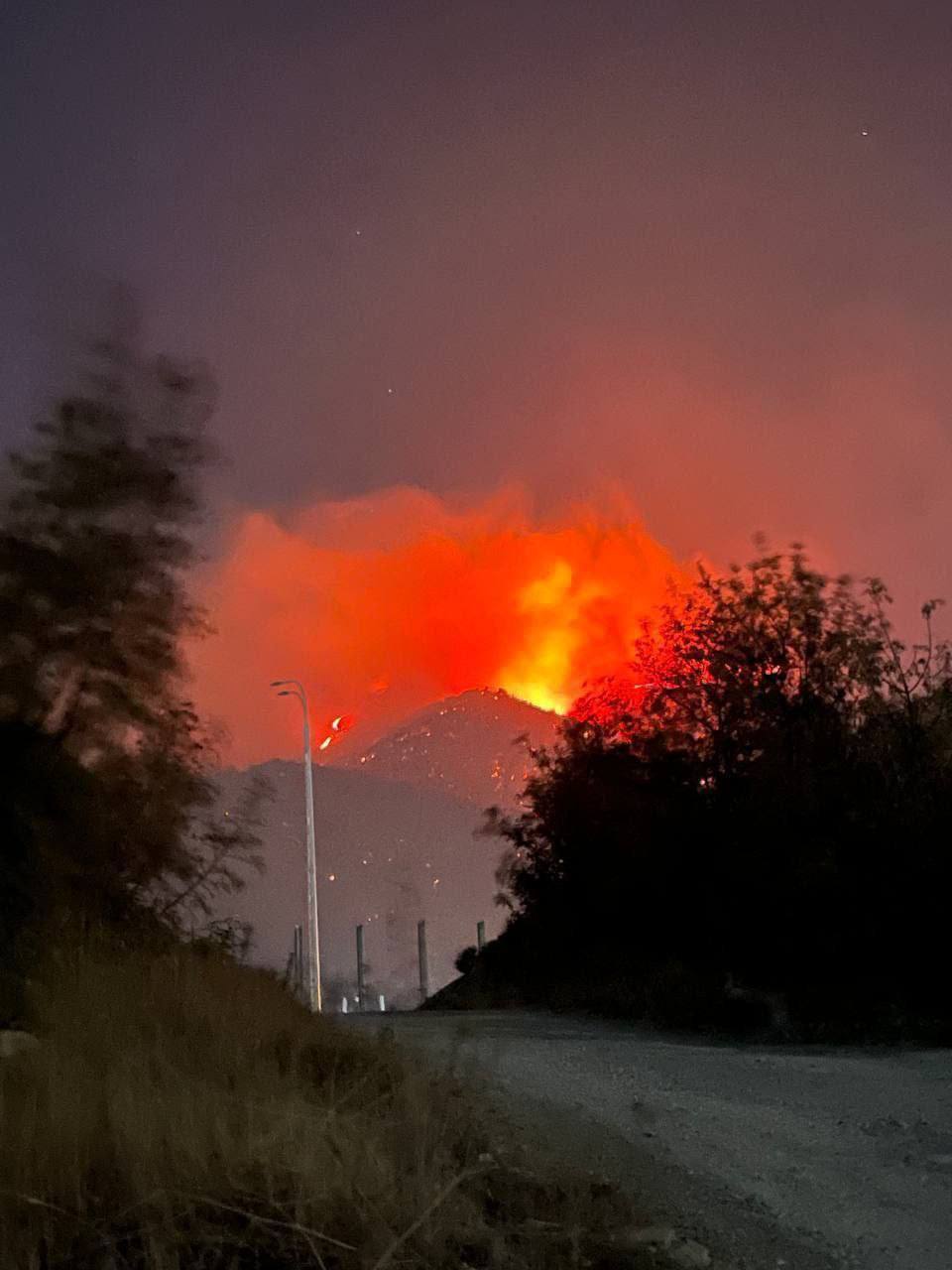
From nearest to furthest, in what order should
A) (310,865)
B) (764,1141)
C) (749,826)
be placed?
(764,1141)
(749,826)
(310,865)

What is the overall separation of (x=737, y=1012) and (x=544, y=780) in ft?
42.9

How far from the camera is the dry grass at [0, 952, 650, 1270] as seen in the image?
595 centimetres

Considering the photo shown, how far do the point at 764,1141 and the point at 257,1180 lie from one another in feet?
14.3

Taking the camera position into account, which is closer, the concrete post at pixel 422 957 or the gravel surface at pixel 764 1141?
the gravel surface at pixel 764 1141

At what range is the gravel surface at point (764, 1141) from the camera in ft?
23.9

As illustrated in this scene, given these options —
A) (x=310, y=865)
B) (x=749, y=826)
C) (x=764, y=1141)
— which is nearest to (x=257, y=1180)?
(x=764, y=1141)

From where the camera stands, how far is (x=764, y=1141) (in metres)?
9.57

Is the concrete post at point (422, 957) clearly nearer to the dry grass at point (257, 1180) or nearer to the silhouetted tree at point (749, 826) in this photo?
the silhouetted tree at point (749, 826)

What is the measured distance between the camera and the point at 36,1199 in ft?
19.2

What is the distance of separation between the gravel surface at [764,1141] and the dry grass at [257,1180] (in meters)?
0.59

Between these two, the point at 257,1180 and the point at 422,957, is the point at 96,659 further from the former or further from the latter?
the point at 422,957

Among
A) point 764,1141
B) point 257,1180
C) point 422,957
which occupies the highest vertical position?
point 422,957

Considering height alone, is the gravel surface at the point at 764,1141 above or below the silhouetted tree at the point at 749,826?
below

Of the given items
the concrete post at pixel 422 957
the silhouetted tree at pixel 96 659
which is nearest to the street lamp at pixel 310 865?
the concrete post at pixel 422 957
